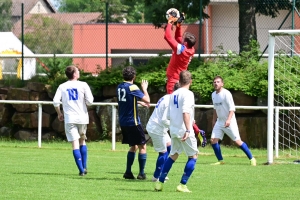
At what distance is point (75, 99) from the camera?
14.7 meters

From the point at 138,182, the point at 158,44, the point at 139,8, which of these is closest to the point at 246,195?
the point at 138,182

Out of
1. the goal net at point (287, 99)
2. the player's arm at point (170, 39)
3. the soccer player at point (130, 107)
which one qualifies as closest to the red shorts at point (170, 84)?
the player's arm at point (170, 39)

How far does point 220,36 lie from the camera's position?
26.0 meters

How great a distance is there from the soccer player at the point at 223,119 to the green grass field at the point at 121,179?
0.42 m

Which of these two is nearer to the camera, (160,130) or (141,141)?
(160,130)

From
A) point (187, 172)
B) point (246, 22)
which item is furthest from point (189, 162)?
point (246, 22)

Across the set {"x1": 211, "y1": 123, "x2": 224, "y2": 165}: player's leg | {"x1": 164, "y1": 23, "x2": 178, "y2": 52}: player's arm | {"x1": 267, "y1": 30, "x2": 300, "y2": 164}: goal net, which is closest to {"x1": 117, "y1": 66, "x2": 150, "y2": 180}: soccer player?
{"x1": 164, "y1": 23, "x2": 178, "y2": 52}: player's arm

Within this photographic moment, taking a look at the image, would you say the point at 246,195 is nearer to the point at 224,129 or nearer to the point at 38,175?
the point at 38,175

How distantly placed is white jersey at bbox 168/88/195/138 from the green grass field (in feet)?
3.11

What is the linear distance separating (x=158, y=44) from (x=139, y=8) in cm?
3895

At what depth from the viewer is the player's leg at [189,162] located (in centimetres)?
1216

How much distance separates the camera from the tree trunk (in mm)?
Answer: 25109

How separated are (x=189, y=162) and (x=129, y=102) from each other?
2031 mm

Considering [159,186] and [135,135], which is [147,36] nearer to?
[135,135]
